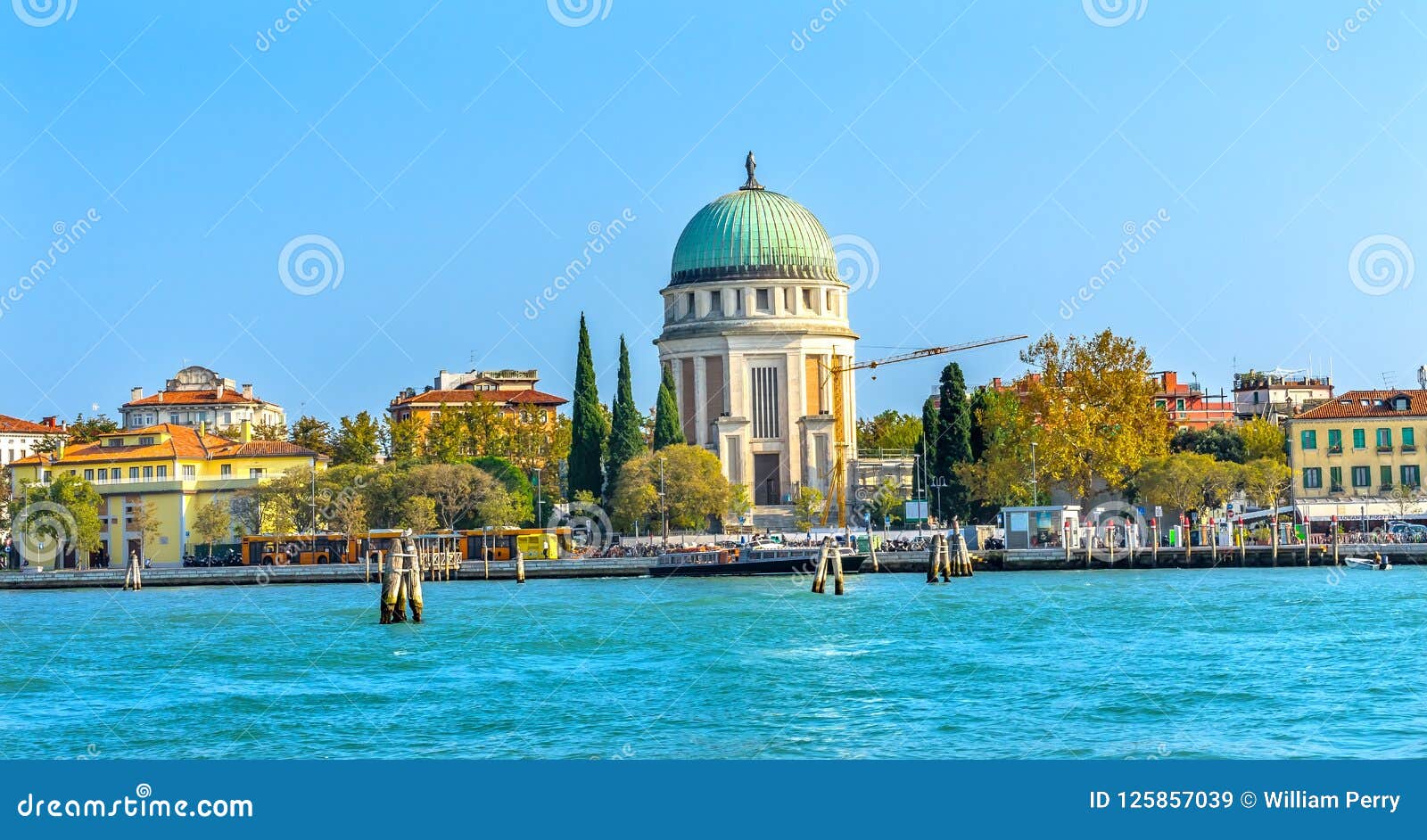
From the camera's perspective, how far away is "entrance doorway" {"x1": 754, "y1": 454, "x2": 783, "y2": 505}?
244ft

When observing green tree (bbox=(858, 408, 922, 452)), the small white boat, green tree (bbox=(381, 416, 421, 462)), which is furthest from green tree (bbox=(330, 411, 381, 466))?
the small white boat

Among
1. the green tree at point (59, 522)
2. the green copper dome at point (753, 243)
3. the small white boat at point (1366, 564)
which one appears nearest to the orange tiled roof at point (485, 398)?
the green copper dome at point (753, 243)

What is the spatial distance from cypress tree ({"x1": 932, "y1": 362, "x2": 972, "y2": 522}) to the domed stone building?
9.59 meters

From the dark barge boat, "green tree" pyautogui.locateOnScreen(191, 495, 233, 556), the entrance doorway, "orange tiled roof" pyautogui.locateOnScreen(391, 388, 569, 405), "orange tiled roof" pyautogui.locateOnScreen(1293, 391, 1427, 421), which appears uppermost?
"orange tiled roof" pyautogui.locateOnScreen(391, 388, 569, 405)

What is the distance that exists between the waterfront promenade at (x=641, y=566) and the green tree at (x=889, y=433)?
67.4ft

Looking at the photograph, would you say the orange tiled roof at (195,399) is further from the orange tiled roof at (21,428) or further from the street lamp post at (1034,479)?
the street lamp post at (1034,479)

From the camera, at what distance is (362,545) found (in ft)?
209

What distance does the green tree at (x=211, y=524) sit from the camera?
67438 mm

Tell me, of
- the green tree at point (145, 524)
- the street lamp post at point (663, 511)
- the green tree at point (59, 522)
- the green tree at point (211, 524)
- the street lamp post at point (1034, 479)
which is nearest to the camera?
the street lamp post at point (1034, 479)

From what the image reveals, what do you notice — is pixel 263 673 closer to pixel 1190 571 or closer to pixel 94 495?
pixel 1190 571

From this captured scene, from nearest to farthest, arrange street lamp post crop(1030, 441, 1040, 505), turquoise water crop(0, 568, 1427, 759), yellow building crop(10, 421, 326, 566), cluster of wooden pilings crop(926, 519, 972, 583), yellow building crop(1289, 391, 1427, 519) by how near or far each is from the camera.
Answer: turquoise water crop(0, 568, 1427, 759)
cluster of wooden pilings crop(926, 519, 972, 583)
street lamp post crop(1030, 441, 1040, 505)
yellow building crop(1289, 391, 1427, 519)
yellow building crop(10, 421, 326, 566)

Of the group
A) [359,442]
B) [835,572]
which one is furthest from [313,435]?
[835,572]

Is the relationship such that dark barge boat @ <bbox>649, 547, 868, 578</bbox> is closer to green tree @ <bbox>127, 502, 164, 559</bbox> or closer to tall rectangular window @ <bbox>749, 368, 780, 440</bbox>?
tall rectangular window @ <bbox>749, 368, 780, 440</bbox>

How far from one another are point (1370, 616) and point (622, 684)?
13.8 m
